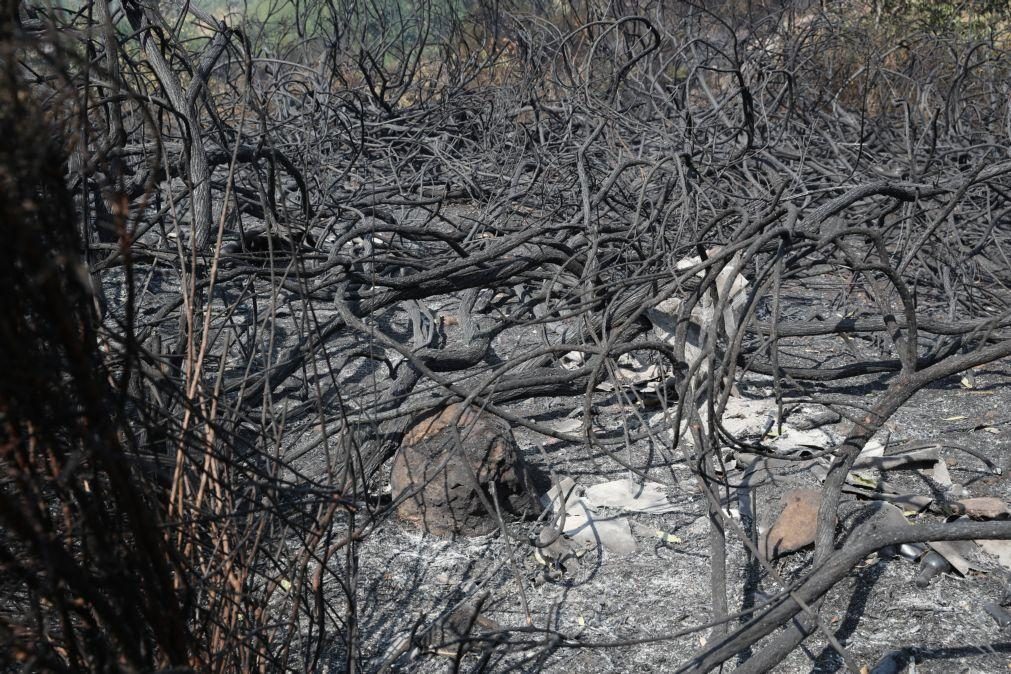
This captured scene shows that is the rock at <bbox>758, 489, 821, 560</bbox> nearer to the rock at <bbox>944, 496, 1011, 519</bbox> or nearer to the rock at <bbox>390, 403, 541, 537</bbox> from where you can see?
the rock at <bbox>944, 496, 1011, 519</bbox>

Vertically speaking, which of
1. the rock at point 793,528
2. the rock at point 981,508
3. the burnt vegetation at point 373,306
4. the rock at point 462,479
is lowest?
the rock at point 981,508

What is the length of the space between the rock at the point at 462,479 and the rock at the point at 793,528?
0.67 metres

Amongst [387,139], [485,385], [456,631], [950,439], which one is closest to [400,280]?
[485,385]

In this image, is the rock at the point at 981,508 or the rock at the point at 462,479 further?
the rock at the point at 462,479

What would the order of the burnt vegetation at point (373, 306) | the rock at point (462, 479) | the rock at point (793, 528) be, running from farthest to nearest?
the rock at point (462, 479) < the rock at point (793, 528) < the burnt vegetation at point (373, 306)

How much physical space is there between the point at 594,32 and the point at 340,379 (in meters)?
5.55

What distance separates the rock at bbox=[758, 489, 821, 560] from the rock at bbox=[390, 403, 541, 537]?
0.67 meters

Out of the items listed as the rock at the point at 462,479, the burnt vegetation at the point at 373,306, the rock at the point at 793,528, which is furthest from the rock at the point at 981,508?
the rock at the point at 462,479

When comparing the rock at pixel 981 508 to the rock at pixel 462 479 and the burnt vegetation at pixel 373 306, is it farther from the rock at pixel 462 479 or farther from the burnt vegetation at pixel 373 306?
the rock at pixel 462 479

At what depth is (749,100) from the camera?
14.1ft

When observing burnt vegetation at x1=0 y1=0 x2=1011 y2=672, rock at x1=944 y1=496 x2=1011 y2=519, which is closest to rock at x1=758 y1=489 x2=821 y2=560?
burnt vegetation at x1=0 y1=0 x2=1011 y2=672

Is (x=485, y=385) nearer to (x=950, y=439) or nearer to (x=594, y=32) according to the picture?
(x=950, y=439)

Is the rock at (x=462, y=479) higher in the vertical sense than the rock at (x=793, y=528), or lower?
higher

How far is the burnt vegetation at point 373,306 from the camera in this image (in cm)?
115
